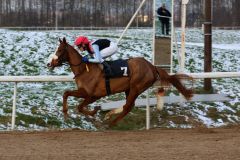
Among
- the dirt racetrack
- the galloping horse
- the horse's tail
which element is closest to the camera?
the dirt racetrack

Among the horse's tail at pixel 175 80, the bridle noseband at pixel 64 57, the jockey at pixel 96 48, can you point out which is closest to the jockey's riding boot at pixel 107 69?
the jockey at pixel 96 48

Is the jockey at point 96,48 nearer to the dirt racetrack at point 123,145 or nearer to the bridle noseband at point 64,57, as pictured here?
the bridle noseband at point 64,57

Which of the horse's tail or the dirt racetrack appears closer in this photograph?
the dirt racetrack

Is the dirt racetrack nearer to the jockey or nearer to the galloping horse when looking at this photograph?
the galloping horse

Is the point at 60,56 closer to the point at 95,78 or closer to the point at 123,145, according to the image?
the point at 95,78

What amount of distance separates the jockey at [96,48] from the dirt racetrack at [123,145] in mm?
1390

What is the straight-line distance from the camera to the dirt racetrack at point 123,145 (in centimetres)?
702

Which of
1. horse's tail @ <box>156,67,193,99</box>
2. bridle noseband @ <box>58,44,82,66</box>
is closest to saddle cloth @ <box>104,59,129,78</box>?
bridle noseband @ <box>58,44,82,66</box>

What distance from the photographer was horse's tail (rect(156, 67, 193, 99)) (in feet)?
34.4

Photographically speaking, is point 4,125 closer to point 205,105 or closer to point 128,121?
point 128,121

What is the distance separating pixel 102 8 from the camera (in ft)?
293

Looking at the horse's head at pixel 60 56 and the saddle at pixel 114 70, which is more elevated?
the horse's head at pixel 60 56

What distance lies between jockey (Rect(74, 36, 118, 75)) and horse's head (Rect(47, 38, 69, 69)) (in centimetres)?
25

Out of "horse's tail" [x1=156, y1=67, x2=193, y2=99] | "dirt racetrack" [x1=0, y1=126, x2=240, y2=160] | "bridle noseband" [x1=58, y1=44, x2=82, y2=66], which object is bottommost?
"dirt racetrack" [x1=0, y1=126, x2=240, y2=160]
